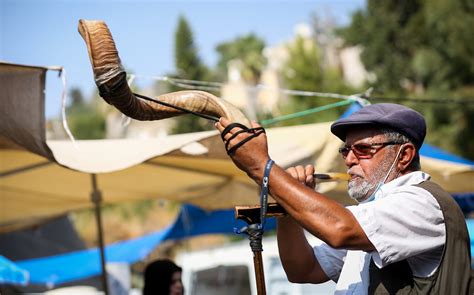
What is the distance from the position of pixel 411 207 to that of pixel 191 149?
96.3 inches

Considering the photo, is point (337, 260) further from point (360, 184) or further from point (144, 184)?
point (144, 184)

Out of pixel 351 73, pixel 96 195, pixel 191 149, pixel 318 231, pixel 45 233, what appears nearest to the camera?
pixel 318 231

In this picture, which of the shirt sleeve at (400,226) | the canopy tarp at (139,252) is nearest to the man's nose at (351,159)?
the shirt sleeve at (400,226)

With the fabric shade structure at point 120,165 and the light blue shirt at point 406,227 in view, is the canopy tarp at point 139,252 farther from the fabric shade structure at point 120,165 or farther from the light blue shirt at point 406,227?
the light blue shirt at point 406,227

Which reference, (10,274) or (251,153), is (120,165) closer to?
(10,274)

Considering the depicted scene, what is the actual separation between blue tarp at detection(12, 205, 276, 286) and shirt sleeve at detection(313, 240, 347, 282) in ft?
17.4

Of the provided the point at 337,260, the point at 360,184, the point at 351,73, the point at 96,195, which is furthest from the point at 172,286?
the point at 351,73

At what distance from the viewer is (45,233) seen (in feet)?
34.7

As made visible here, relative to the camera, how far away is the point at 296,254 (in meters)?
2.50

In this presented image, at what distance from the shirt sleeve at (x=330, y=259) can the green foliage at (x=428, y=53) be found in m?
15.6

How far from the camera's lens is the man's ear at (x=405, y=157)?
2.28 meters

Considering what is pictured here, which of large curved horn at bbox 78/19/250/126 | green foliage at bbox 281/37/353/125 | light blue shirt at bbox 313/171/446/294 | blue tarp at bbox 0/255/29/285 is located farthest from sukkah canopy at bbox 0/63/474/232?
green foliage at bbox 281/37/353/125

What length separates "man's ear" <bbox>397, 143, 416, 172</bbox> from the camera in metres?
2.28

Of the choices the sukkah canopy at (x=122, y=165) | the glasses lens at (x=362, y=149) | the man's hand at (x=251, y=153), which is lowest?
the sukkah canopy at (x=122, y=165)
